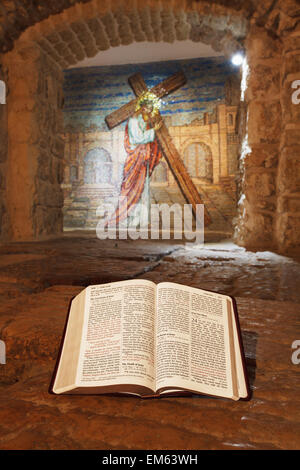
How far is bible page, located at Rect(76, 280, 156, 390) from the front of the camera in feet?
2.44

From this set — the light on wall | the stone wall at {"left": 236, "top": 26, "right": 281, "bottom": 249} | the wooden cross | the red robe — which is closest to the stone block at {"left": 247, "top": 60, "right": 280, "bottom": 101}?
the stone wall at {"left": 236, "top": 26, "right": 281, "bottom": 249}

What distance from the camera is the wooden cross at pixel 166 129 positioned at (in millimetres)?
9625

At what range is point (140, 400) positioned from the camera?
753 mm

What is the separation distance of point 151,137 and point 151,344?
32.5ft

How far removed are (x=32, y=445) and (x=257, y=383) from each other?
56 cm

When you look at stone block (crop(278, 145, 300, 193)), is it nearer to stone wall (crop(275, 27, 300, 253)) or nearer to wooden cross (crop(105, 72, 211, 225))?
stone wall (crop(275, 27, 300, 253))

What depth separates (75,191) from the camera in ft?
34.2

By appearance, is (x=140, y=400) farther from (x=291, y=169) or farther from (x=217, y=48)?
(x=217, y=48)

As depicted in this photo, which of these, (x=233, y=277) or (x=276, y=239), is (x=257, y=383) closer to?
(x=233, y=277)

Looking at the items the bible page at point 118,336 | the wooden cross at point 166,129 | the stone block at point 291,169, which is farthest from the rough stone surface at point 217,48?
the wooden cross at point 166,129

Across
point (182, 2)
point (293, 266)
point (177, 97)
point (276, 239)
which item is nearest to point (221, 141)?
point (177, 97)

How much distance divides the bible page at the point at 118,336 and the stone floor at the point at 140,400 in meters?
0.06

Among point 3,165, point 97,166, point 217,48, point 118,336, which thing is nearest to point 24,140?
point 3,165

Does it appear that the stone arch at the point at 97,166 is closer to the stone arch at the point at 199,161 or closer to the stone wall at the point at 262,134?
the stone arch at the point at 199,161
